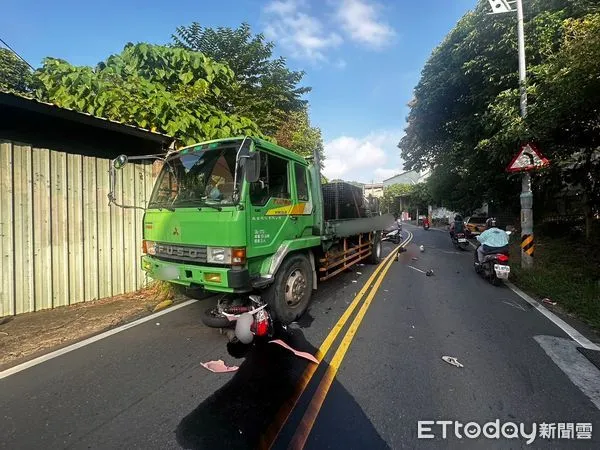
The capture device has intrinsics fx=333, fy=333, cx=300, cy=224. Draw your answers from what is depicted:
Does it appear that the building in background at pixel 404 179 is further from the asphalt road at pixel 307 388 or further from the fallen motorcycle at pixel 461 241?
the asphalt road at pixel 307 388

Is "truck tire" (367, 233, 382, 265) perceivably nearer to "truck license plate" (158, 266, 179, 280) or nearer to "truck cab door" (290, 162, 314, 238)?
"truck cab door" (290, 162, 314, 238)

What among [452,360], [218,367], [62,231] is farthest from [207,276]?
[62,231]

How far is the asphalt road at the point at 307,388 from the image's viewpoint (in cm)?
251

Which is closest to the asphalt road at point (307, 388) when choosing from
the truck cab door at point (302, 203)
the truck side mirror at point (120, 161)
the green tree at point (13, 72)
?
the truck cab door at point (302, 203)

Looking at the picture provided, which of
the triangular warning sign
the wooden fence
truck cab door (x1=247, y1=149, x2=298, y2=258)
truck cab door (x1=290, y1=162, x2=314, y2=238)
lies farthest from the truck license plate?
the triangular warning sign

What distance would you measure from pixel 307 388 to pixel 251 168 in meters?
2.46

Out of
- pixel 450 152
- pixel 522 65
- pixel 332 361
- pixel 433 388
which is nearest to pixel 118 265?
pixel 332 361

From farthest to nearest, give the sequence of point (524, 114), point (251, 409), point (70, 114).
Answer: point (524, 114), point (70, 114), point (251, 409)

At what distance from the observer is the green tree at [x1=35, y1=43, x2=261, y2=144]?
7.44 m

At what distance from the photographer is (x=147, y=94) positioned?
7.89 meters

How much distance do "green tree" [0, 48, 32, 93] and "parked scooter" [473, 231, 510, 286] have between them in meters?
13.2

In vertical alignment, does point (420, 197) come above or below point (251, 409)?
above

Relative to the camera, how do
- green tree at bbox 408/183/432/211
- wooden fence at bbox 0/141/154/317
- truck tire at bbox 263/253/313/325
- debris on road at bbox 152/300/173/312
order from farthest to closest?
green tree at bbox 408/183/432/211 → debris on road at bbox 152/300/173/312 → wooden fence at bbox 0/141/154/317 → truck tire at bbox 263/253/313/325

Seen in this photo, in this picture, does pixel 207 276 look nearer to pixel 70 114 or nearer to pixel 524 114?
pixel 70 114
